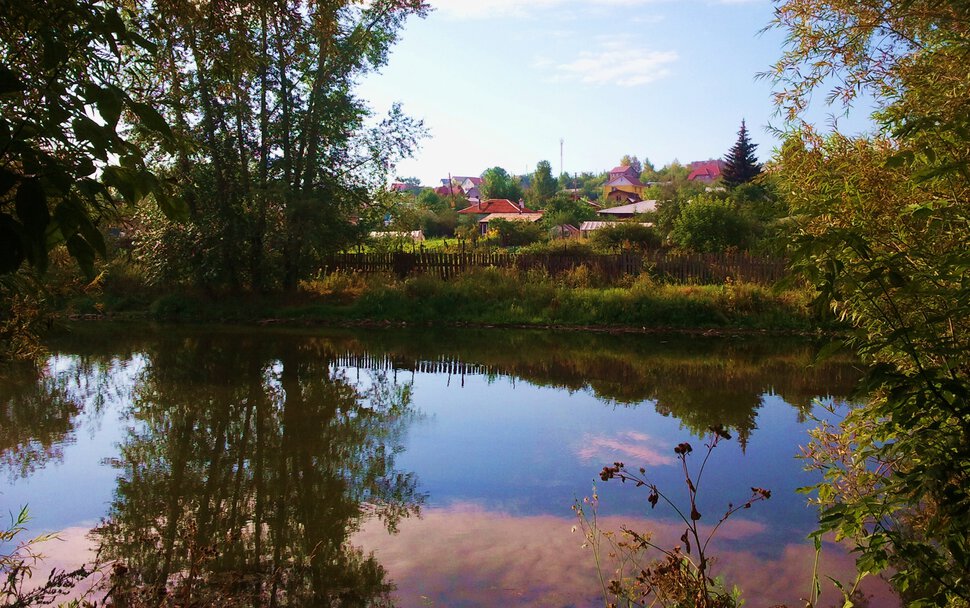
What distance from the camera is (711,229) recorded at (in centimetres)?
2534

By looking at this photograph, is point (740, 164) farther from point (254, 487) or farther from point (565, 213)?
point (254, 487)

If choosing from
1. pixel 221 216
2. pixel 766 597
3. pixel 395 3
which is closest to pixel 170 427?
pixel 766 597

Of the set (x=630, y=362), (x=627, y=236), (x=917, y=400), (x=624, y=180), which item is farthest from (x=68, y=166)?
(x=624, y=180)

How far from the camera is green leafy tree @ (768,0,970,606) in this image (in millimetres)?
2727

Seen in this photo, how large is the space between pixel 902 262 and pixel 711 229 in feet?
75.2

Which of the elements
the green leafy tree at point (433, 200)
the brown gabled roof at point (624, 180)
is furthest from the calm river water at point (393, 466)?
the brown gabled roof at point (624, 180)

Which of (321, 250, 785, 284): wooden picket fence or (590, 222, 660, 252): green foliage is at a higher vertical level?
(590, 222, 660, 252): green foliage

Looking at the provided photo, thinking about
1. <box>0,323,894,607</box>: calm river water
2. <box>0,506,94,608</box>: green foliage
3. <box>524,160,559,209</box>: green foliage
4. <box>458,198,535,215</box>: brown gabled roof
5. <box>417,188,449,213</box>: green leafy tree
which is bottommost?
<box>0,323,894,607</box>: calm river water

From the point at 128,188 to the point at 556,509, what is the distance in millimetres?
5343

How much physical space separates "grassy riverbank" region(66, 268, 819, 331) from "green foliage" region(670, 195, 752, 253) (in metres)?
5.08

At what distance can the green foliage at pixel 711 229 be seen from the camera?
25219 millimetres

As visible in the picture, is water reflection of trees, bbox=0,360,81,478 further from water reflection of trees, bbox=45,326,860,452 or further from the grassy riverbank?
the grassy riverbank

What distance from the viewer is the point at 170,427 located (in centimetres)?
905

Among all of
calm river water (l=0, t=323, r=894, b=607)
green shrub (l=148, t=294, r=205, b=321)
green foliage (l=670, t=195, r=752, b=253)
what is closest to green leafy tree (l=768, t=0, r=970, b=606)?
calm river water (l=0, t=323, r=894, b=607)
